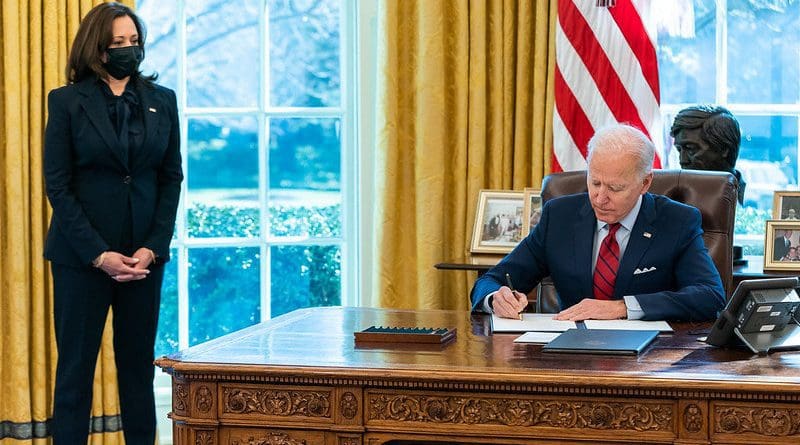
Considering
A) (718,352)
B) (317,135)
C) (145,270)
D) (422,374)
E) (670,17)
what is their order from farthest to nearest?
(317,135)
(670,17)
(145,270)
(718,352)
(422,374)

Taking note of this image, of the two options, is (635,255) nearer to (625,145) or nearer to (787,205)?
(625,145)

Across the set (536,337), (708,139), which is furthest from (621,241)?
(708,139)

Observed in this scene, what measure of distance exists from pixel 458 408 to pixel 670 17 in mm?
2670

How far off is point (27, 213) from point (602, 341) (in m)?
2.58

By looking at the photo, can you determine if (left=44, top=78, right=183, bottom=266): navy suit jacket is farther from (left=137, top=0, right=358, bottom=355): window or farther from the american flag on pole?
the american flag on pole

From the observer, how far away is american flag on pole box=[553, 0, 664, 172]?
166 inches

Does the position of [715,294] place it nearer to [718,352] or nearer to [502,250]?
[718,352]

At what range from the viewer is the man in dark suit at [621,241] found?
302 centimetres

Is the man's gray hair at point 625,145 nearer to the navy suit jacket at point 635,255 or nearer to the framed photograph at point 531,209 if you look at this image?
the navy suit jacket at point 635,255

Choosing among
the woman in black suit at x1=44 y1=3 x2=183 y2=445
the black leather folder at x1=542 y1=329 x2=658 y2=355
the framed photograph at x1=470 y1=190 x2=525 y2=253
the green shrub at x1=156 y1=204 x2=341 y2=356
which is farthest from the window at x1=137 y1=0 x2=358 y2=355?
the black leather folder at x1=542 y1=329 x2=658 y2=355

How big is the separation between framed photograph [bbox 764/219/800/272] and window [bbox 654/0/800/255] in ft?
2.07

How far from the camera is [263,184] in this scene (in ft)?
15.3

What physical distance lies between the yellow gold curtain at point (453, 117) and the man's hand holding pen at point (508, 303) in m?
1.42

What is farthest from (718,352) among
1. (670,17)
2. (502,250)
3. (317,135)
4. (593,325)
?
(317,135)
